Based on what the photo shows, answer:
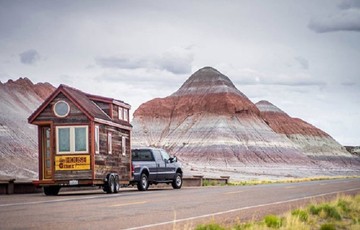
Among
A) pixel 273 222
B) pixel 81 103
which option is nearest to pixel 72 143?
pixel 81 103

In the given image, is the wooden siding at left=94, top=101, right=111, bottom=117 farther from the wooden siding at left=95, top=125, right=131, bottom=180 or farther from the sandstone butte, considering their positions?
the sandstone butte

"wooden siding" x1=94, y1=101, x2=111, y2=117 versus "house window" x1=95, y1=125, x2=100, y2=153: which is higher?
"wooden siding" x1=94, y1=101, x2=111, y2=117

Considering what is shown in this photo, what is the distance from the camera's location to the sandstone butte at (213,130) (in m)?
122

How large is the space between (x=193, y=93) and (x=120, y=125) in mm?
114980

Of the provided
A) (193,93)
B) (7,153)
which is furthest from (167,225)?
(193,93)

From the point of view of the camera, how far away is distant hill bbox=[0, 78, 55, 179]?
212ft

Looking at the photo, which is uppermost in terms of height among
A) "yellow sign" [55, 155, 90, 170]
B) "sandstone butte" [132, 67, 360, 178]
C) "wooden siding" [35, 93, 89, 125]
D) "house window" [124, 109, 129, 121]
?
"sandstone butte" [132, 67, 360, 178]

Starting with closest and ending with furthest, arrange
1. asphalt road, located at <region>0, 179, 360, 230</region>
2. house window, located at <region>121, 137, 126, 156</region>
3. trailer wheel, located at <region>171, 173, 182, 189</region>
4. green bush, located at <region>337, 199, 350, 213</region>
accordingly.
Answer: asphalt road, located at <region>0, 179, 360, 230</region>
green bush, located at <region>337, 199, 350, 213</region>
house window, located at <region>121, 137, 126, 156</region>
trailer wheel, located at <region>171, 173, 182, 189</region>

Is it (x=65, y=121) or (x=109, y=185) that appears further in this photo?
(x=109, y=185)

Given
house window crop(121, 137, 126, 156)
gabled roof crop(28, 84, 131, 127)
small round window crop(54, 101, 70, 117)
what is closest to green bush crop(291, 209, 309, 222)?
gabled roof crop(28, 84, 131, 127)

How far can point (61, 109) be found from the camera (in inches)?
1057

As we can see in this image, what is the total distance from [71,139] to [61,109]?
4.23 ft

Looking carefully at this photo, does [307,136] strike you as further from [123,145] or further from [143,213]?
[143,213]

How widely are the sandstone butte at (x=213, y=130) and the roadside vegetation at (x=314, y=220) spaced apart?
3774 inches
